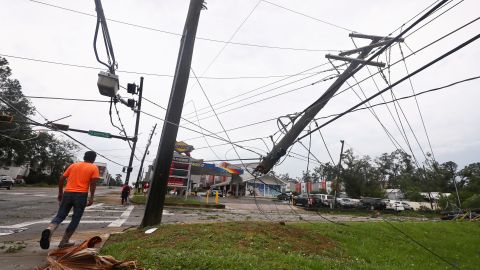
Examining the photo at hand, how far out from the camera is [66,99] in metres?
12.9

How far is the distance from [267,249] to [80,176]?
12.3 feet

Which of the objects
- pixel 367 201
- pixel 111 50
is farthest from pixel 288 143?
pixel 367 201

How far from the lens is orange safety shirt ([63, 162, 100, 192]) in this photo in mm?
6203

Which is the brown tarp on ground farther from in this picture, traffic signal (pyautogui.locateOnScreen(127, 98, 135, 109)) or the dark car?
the dark car

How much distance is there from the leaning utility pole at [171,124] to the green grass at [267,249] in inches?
28.3

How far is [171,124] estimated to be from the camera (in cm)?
898

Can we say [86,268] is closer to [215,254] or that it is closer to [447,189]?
[215,254]

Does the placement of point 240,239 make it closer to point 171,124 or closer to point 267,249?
point 267,249

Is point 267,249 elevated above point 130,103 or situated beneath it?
situated beneath

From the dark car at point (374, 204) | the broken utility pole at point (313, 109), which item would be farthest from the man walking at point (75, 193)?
the dark car at point (374, 204)

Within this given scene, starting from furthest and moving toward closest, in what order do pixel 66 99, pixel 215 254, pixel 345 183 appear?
pixel 345 183, pixel 66 99, pixel 215 254

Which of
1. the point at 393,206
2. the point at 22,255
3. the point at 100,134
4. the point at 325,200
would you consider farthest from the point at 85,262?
the point at 393,206

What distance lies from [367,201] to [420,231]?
24.5 m

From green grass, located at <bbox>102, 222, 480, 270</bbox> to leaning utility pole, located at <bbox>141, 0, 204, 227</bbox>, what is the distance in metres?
0.72
